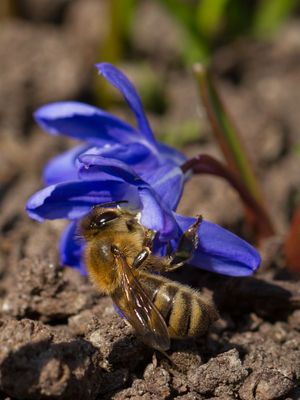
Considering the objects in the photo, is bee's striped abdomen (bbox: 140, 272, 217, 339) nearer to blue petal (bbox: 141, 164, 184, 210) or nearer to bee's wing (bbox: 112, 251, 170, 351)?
bee's wing (bbox: 112, 251, 170, 351)

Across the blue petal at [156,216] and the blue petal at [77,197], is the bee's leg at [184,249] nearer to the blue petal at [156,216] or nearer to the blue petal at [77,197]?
the blue petal at [156,216]

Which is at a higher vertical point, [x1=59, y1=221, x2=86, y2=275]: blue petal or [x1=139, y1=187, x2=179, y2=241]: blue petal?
[x1=139, y1=187, x2=179, y2=241]: blue petal

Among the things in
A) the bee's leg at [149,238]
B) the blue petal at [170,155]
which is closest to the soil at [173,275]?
the bee's leg at [149,238]

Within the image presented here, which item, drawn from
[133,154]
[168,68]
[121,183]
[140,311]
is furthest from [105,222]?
[168,68]

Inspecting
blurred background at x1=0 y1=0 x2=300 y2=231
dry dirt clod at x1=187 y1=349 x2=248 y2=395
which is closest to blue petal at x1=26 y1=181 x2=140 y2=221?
dry dirt clod at x1=187 y1=349 x2=248 y2=395

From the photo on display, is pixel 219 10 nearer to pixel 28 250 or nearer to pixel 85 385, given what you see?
pixel 28 250

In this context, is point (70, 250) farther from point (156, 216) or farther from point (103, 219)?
point (156, 216)
